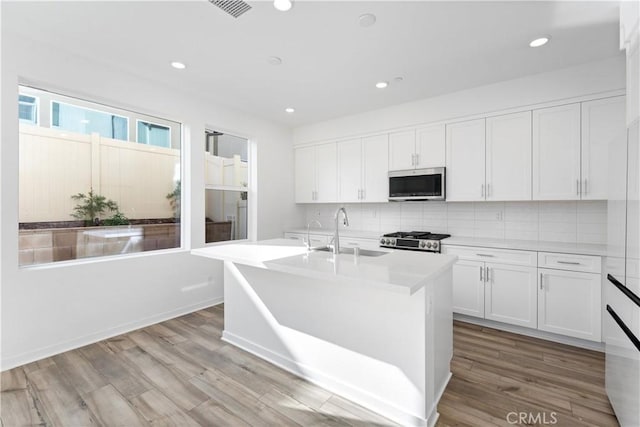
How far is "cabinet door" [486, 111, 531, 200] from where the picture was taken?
10.1ft

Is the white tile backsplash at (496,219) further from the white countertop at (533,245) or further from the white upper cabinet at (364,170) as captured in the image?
the white upper cabinet at (364,170)

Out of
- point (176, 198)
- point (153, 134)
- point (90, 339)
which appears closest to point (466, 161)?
point (176, 198)

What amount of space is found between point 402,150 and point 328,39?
193 cm

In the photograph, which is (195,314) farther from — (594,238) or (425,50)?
(594,238)

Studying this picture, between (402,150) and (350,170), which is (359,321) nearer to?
(402,150)

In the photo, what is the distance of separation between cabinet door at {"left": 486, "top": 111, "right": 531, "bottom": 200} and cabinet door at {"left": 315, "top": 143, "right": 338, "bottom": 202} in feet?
6.95

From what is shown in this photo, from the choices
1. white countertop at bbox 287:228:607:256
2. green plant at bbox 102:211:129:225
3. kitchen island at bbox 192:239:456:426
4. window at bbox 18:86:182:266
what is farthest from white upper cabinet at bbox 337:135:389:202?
green plant at bbox 102:211:129:225

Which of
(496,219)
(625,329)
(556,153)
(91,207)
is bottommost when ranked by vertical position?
(625,329)

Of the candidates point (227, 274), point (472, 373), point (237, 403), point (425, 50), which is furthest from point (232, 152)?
point (472, 373)

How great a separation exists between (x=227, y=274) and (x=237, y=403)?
111 cm

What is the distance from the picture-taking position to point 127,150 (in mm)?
3219

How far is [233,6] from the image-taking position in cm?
201

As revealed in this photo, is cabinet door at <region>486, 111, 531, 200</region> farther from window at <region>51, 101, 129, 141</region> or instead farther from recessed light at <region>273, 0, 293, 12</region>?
window at <region>51, 101, 129, 141</region>

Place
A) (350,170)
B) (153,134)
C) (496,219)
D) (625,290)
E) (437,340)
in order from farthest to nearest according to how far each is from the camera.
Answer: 1. (350,170)
2. (496,219)
3. (153,134)
4. (437,340)
5. (625,290)
